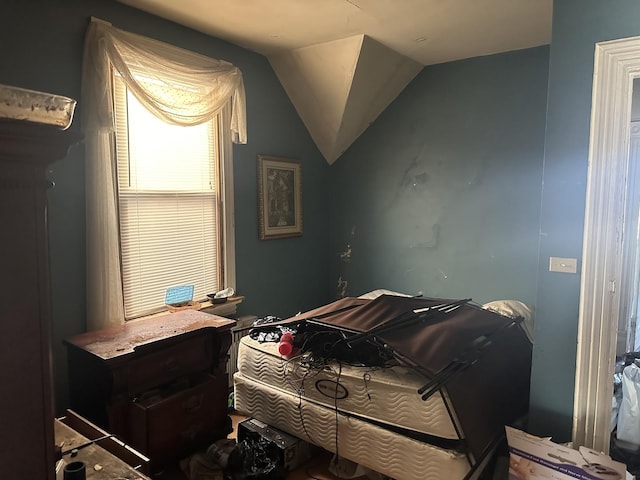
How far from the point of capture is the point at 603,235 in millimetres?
2051

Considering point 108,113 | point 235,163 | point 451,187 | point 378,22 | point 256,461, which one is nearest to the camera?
point 256,461

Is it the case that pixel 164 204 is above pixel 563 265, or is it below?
above

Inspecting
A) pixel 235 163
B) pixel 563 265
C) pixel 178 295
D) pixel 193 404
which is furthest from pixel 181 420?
pixel 563 265

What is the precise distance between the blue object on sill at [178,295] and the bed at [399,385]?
Answer: 70cm

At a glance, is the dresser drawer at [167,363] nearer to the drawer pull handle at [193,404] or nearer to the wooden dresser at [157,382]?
the wooden dresser at [157,382]

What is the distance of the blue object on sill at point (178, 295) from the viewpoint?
3053mm

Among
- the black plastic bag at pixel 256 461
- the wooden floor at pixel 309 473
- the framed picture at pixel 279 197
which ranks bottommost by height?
the wooden floor at pixel 309 473

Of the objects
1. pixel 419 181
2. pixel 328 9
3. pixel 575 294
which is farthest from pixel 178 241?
pixel 575 294

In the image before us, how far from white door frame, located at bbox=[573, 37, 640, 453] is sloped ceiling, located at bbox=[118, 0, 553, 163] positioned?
941 mm

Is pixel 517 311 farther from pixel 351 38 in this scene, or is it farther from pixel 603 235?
pixel 351 38

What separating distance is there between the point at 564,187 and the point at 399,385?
123 cm

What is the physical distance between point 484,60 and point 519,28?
592 millimetres

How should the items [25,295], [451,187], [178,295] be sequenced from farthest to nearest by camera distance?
[451,187] < [178,295] < [25,295]

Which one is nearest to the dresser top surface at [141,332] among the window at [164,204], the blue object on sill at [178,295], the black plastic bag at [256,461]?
the blue object on sill at [178,295]
